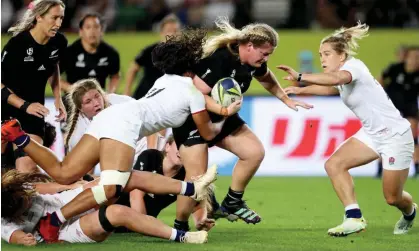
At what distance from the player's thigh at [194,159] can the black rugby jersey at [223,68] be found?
1.86 ft

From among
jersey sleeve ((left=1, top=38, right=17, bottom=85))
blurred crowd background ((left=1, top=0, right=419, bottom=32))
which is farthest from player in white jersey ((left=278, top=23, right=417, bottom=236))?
blurred crowd background ((left=1, top=0, right=419, bottom=32))

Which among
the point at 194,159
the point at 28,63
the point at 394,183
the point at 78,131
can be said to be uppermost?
the point at 28,63

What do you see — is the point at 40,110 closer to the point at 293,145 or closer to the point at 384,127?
the point at 384,127

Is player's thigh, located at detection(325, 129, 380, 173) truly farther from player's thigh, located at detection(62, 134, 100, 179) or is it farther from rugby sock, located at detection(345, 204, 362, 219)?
player's thigh, located at detection(62, 134, 100, 179)

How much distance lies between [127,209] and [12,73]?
255cm

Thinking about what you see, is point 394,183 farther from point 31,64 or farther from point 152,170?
point 31,64

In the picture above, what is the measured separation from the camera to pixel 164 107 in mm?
7441

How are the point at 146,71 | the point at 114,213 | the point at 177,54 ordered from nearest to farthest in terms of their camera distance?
1. the point at 114,213
2. the point at 177,54
3. the point at 146,71

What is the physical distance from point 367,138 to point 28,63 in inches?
131

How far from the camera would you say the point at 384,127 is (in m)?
8.35

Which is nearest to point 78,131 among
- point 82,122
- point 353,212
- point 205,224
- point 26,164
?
point 82,122

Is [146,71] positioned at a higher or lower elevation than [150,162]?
lower

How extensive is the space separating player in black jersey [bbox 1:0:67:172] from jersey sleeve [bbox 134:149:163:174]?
1.06m

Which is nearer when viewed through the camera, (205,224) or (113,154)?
(113,154)
